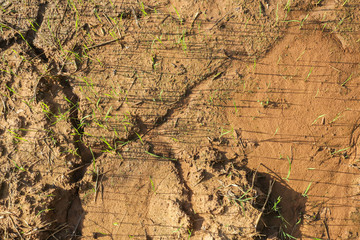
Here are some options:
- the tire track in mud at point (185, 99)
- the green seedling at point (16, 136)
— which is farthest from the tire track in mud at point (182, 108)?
the green seedling at point (16, 136)

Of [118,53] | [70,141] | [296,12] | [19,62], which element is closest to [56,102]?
[70,141]

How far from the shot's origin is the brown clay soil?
2232mm

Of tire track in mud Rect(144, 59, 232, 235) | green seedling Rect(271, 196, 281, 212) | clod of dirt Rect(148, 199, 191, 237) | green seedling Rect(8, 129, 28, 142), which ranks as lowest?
clod of dirt Rect(148, 199, 191, 237)

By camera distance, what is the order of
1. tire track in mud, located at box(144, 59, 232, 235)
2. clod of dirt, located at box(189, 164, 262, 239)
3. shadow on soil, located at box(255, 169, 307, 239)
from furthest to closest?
1. tire track in mud, located at box(144, 59, 232, 235)
2. shadow on soil, located at box(255, 169, 307, 239)
3. clod of dirt, located at box(189, 164, 262, 239)

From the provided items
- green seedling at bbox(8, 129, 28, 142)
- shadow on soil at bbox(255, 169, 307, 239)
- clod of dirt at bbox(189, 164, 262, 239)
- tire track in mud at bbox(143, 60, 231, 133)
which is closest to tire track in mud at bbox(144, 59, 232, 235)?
tire track in mud at bbox(143, 60, 231, 133)

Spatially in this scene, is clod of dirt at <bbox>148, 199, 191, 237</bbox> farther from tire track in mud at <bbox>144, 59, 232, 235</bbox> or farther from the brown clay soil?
tire track in mud at <bbox>144, 59, 232, 235</bbox>

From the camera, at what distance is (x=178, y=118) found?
93.5 inches

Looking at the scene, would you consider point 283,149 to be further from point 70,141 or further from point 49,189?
point 49,189

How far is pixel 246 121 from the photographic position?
234cm

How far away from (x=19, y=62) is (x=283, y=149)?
8.75ft

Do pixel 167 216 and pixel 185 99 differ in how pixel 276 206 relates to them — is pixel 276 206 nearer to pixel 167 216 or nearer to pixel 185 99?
pixel 167 216

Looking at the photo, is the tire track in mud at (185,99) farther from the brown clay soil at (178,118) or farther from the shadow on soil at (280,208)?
the shadow on soil at (280,208)

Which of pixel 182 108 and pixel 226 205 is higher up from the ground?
pixel 182 108

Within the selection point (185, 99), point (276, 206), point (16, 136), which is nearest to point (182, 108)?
point (185, 99)
